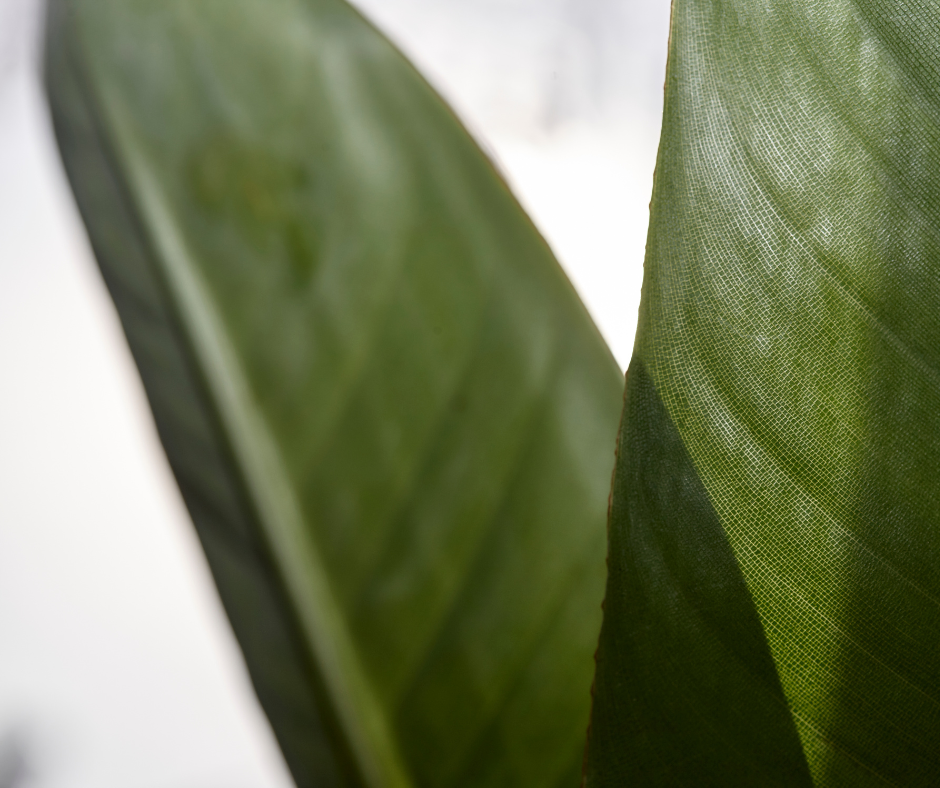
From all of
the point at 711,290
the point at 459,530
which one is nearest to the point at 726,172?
the point at 711,290

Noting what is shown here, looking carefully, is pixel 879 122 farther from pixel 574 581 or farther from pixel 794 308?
pixel 574 581
